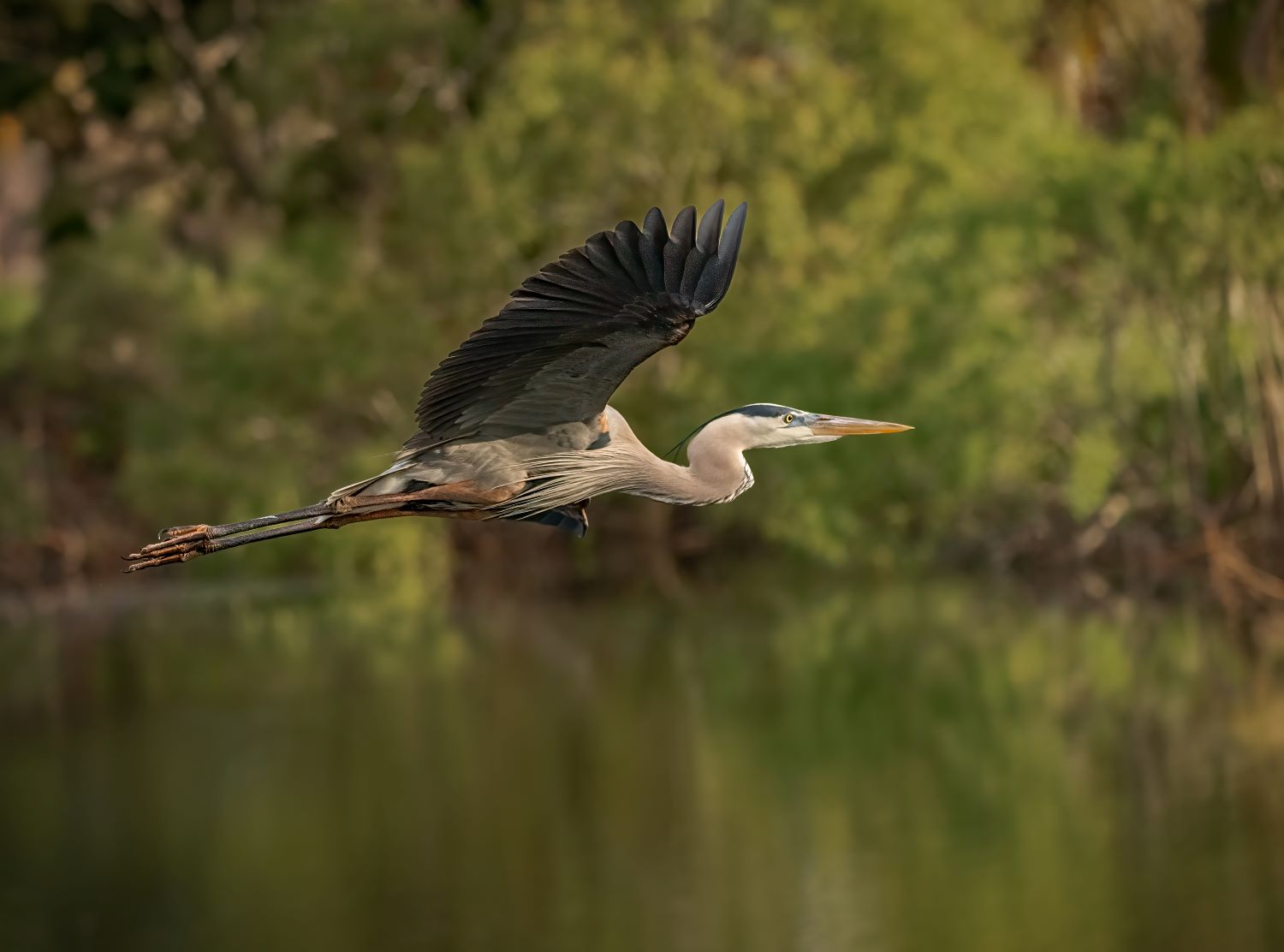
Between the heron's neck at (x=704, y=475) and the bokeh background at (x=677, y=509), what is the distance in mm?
17225

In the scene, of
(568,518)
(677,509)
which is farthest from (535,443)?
(677,509)

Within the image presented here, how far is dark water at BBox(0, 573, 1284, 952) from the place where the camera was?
29078 millimetres

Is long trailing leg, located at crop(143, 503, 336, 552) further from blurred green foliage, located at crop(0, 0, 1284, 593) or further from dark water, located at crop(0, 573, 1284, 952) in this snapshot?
dark water, located at crop(0, 573, 1284, 952)

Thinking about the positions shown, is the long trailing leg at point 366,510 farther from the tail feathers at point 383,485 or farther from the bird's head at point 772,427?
the bird's head at point 772,427

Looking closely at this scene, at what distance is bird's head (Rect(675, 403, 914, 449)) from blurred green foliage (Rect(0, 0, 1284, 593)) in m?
17.1

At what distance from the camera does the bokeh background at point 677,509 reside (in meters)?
25.6

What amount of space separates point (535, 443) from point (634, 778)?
27087 millimetres

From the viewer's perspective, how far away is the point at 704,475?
7.35 m

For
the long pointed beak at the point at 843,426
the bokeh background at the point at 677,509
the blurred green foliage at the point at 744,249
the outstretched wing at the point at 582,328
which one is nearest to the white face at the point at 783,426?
the long pointed beak at the point at 843,426

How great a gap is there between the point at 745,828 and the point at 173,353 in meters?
12.7

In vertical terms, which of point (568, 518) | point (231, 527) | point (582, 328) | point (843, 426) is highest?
point (582, 328)

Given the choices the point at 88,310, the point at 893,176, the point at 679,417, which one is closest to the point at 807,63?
the point at 893,176

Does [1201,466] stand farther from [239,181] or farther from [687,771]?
[239,181]

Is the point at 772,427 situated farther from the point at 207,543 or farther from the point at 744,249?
the point at 744,249
